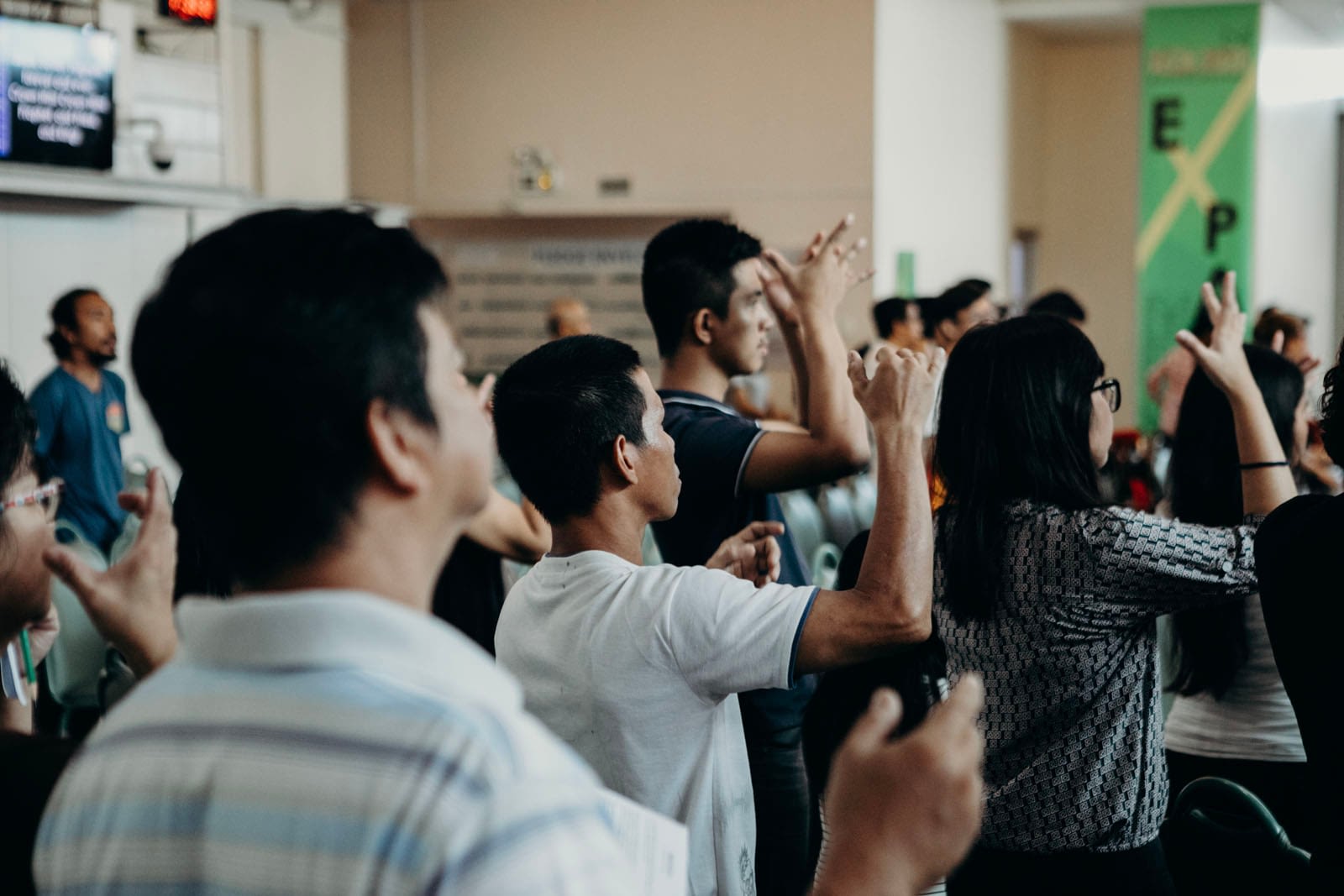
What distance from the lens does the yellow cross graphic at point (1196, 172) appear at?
10.5 meters

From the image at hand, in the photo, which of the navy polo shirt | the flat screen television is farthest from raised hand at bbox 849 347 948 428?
the flat screen television

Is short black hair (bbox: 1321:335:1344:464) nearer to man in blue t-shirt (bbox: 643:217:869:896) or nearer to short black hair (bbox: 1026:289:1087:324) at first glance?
man in blue t-shirt (bbox: 643:217:869:896)

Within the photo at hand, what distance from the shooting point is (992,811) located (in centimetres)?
191

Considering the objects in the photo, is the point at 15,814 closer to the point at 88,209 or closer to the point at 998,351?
the point at 998,351

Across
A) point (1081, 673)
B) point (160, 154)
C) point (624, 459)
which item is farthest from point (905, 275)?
point (624, 459)

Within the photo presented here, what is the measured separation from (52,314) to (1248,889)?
5.53m

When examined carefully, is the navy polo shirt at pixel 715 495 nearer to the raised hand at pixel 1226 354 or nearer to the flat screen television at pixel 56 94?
the raised hand at pixel 1226 354

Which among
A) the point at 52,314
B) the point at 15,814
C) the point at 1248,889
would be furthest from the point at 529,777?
the point at 52,314

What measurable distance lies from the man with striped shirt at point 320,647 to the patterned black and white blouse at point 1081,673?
1.12m

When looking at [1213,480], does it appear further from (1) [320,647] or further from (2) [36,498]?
(1) [320,647]

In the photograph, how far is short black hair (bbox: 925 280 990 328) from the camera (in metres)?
5.33

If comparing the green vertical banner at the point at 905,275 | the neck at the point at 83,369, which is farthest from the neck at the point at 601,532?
the green vertical banner at the point at 905,275

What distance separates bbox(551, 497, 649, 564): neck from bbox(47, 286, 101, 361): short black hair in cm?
490

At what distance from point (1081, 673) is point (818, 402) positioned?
2.34ft
